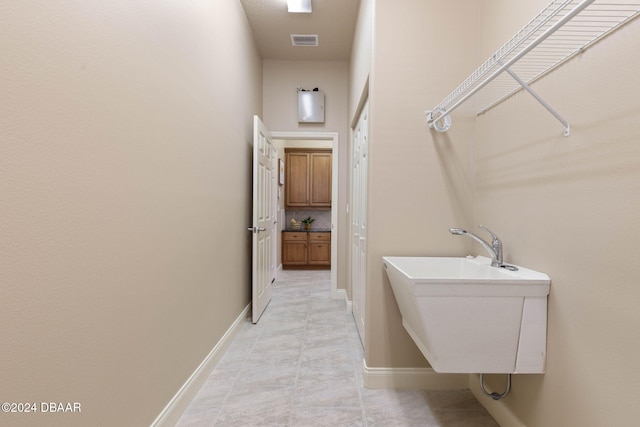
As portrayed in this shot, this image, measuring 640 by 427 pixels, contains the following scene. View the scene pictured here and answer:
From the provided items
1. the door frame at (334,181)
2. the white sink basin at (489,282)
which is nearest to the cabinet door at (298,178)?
the door frame at (334,181)

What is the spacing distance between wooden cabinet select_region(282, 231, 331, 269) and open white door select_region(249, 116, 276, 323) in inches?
76.2

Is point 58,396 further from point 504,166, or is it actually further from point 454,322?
point 504,166

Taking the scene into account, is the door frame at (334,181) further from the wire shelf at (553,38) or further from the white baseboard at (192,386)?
the wire shelf at (553,38)

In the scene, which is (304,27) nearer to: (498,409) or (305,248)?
(498,409)

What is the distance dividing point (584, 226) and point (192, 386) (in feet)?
6.90

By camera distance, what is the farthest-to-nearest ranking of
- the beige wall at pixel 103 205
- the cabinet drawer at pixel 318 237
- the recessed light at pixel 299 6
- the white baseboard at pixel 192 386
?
the cabinet drawer at pixel 318 237 → the recessed light at pixel 299 6 → the white baseboard at pixel 192 386 → the beige wall at pixel 103 205

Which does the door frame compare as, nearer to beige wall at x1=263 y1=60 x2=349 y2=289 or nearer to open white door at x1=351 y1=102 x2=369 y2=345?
beige wall at x1=263 y1=60 x2=349 y2=289

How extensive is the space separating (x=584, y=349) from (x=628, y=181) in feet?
2.08

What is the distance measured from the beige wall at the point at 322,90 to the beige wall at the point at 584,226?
97.5 inches

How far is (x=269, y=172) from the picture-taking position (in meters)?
3.79

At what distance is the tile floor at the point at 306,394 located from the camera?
172 centimetres

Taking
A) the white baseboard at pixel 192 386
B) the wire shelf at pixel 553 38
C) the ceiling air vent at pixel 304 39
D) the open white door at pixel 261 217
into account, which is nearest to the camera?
the wire shelf at pixel 553 38

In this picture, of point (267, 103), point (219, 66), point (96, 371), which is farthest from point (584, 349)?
point (267, 103)

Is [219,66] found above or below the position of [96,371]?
above
